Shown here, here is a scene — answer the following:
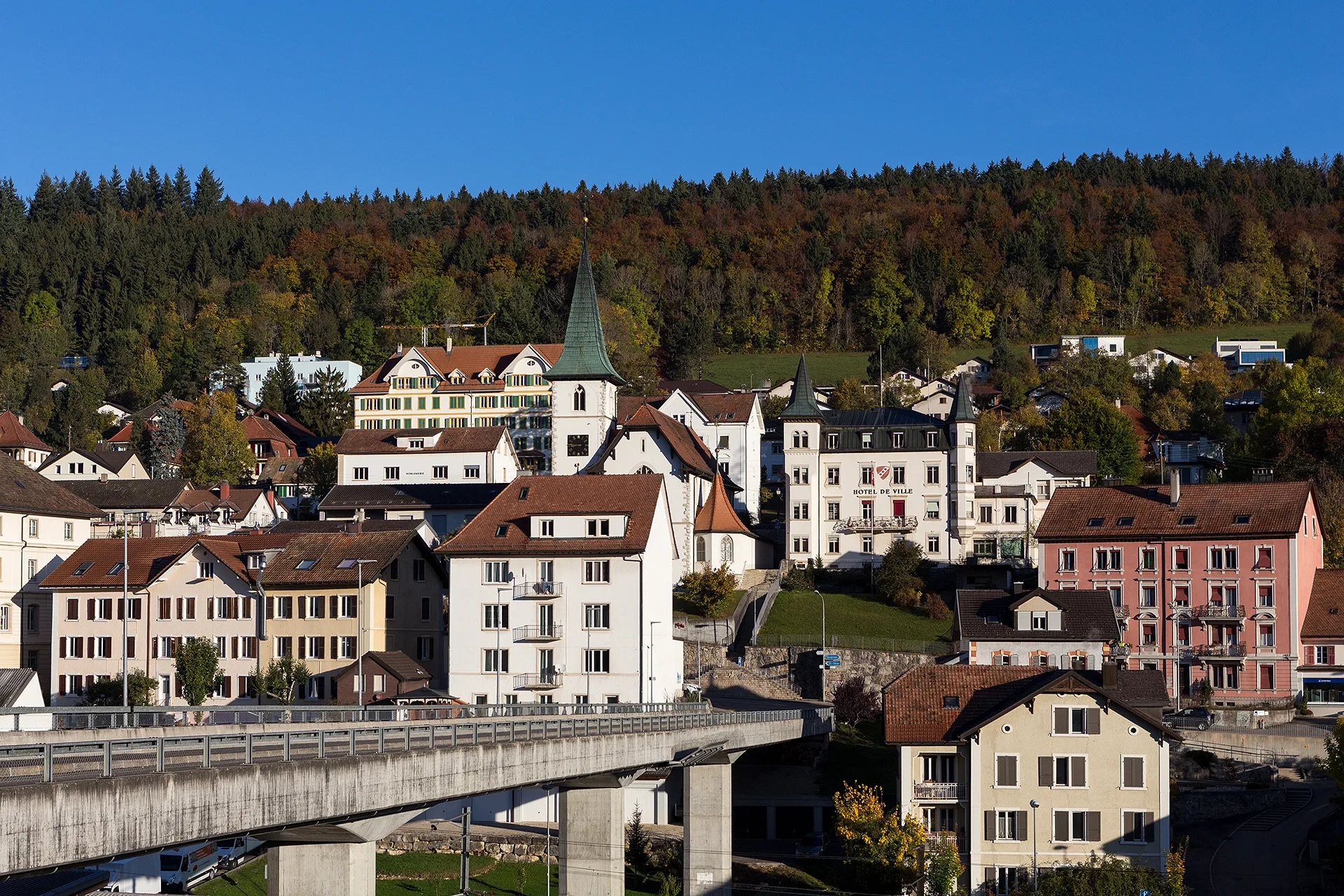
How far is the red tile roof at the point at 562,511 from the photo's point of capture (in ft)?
245

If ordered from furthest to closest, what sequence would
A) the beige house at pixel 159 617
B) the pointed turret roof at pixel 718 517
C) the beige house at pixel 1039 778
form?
the pointed turret roof at pixel 718 517, the beige house at pixel 159 617, the beige house at pixel 1039 778

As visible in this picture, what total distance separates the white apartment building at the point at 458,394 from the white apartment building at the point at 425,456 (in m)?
11.8

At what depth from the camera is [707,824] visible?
62.4 m

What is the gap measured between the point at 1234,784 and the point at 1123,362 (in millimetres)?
77167

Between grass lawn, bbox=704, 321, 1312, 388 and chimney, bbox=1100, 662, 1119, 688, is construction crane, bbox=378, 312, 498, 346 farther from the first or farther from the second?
chimney, bbox=1100, 662, 1119, 688

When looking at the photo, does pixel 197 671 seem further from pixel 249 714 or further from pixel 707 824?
pixel 249 714

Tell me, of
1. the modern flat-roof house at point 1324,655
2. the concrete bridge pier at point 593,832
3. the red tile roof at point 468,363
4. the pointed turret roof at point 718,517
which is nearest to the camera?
the concrete bridge pier at point 593,832

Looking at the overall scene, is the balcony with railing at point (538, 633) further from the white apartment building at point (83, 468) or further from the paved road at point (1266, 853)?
the white apartment building at point (83, 468)

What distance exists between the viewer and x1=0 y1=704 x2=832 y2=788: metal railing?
2292 centimetres

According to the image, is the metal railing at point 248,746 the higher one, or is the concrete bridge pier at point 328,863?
the metal railing at point 248,746

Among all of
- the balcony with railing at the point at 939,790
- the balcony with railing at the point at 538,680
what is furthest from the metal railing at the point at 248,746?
the balcony with railing at the point at 538,680

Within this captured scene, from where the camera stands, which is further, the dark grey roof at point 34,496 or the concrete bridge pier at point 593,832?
the dark grey roof at point 34,496

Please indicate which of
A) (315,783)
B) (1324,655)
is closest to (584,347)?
(1324,655)

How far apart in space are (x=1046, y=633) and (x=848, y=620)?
1294 cm
